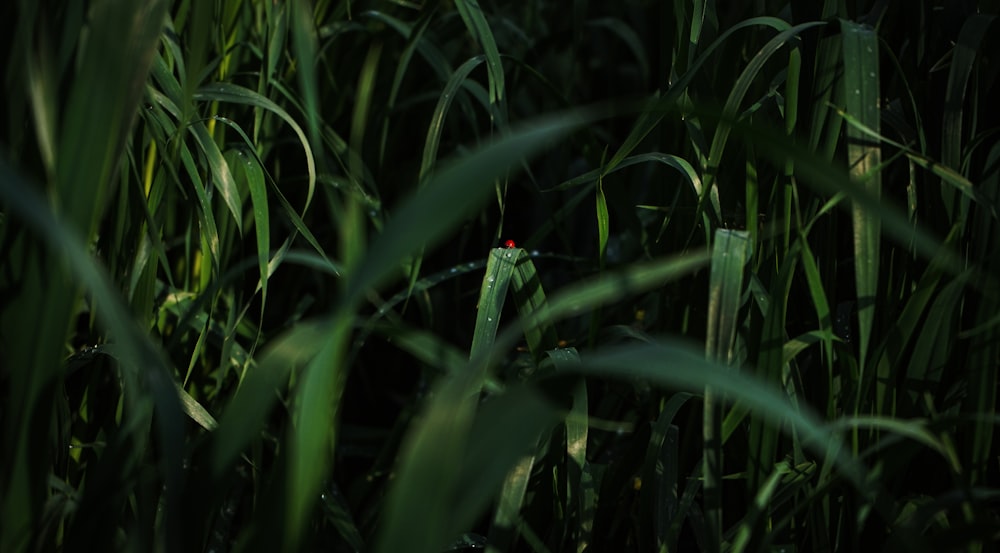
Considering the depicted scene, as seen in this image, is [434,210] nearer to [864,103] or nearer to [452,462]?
[452,462]

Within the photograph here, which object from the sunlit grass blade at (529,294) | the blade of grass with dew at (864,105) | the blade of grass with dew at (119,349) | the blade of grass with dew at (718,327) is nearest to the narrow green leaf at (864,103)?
the blade of grass with dew at (864,105)

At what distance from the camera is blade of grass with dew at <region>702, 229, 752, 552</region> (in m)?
0.54

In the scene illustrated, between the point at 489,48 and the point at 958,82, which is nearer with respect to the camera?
the point at 958,82

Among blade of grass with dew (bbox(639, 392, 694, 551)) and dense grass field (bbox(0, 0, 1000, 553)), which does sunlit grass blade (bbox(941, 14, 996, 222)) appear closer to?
dense grass field (bbox(0, 0, 1000, 553))

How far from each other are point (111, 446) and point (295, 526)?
0.15 metres

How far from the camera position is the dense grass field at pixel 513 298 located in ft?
1.48

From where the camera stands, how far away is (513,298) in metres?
0.81

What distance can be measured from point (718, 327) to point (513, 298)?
11.5 inches

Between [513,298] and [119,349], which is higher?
[119,349]

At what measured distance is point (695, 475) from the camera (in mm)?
760

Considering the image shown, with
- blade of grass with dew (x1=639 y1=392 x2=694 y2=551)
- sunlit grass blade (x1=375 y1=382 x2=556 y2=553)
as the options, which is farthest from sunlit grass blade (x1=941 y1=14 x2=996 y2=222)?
sunlit grass blade (x1=375 y1=382 x2=556 y2=553)

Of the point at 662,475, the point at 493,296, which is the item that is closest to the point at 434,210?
the point at 493,296

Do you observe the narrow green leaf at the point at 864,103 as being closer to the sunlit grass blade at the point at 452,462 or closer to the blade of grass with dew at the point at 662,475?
the blade of grass with dew at the point at 662,475

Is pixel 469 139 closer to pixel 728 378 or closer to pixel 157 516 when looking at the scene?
pixel 157 516
